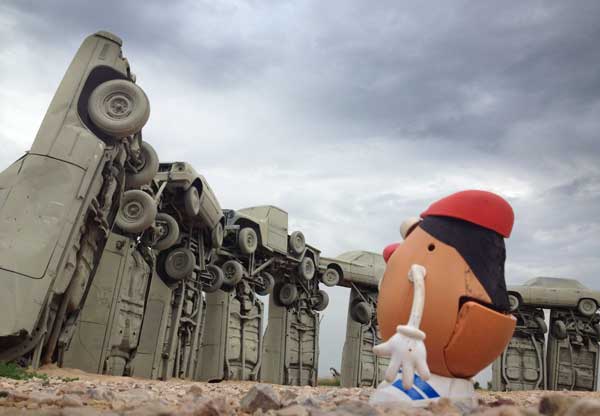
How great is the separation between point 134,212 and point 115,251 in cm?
77

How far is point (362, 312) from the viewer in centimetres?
2016

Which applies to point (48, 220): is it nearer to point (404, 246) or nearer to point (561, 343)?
point (404, 246)

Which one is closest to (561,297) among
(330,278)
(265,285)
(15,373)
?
(330,278)

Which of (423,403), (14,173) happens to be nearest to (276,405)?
(423,403)

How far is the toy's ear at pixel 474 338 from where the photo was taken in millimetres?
4180

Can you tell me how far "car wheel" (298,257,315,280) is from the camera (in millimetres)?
18016

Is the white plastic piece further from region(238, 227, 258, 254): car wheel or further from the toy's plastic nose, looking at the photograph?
region(238, 227, 258, 254): car wheel

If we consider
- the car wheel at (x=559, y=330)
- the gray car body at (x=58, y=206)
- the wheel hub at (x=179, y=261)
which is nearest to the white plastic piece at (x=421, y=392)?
the gray car body at (x=58, y=206)

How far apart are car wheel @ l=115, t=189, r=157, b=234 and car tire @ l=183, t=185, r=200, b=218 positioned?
2.16 m

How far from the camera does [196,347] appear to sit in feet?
43.7

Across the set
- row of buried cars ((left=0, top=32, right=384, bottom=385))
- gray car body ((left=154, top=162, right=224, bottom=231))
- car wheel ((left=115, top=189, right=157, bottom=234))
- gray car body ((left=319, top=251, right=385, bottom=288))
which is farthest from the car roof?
car wheel ((left=115, top=189, right=157, bottom=234))

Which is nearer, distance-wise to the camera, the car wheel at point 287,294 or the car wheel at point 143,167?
the car wheel at point 143,167

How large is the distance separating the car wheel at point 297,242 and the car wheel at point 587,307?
9.79 meters

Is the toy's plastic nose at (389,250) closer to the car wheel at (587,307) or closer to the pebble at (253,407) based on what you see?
the pebble at (253,407)
